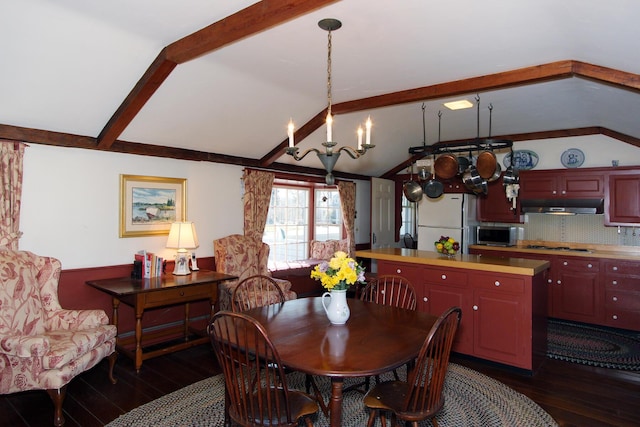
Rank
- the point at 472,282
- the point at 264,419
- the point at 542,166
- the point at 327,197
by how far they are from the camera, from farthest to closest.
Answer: the point at 327,197 < the point at 542,166 < the point at 472,282 < the point at 264,419

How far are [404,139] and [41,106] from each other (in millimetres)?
4501

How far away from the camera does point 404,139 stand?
612 cm

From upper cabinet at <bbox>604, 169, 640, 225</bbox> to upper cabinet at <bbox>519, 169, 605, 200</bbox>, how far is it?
108mm

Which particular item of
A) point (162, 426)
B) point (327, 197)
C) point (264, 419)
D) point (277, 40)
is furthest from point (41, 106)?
point (327, 197)

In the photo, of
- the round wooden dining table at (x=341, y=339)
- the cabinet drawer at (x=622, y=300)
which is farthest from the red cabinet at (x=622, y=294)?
the round wooden dining table at (x=341, y=339)

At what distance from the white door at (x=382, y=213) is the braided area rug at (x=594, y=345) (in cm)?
285

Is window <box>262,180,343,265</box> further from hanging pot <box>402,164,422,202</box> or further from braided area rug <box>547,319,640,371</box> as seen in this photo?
braided area rug <box>547,319,640,371</box>

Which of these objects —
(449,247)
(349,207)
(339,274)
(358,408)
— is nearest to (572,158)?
(449,247)

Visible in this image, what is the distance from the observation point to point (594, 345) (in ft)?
14.0

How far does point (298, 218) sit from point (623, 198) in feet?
13.9

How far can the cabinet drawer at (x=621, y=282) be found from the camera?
460 cm

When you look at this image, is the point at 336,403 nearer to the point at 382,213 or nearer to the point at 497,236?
the point at 497,236

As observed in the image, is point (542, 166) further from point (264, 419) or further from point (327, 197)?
point (264, 419)

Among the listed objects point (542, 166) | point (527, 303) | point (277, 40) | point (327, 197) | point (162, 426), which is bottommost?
point (162, 426)
